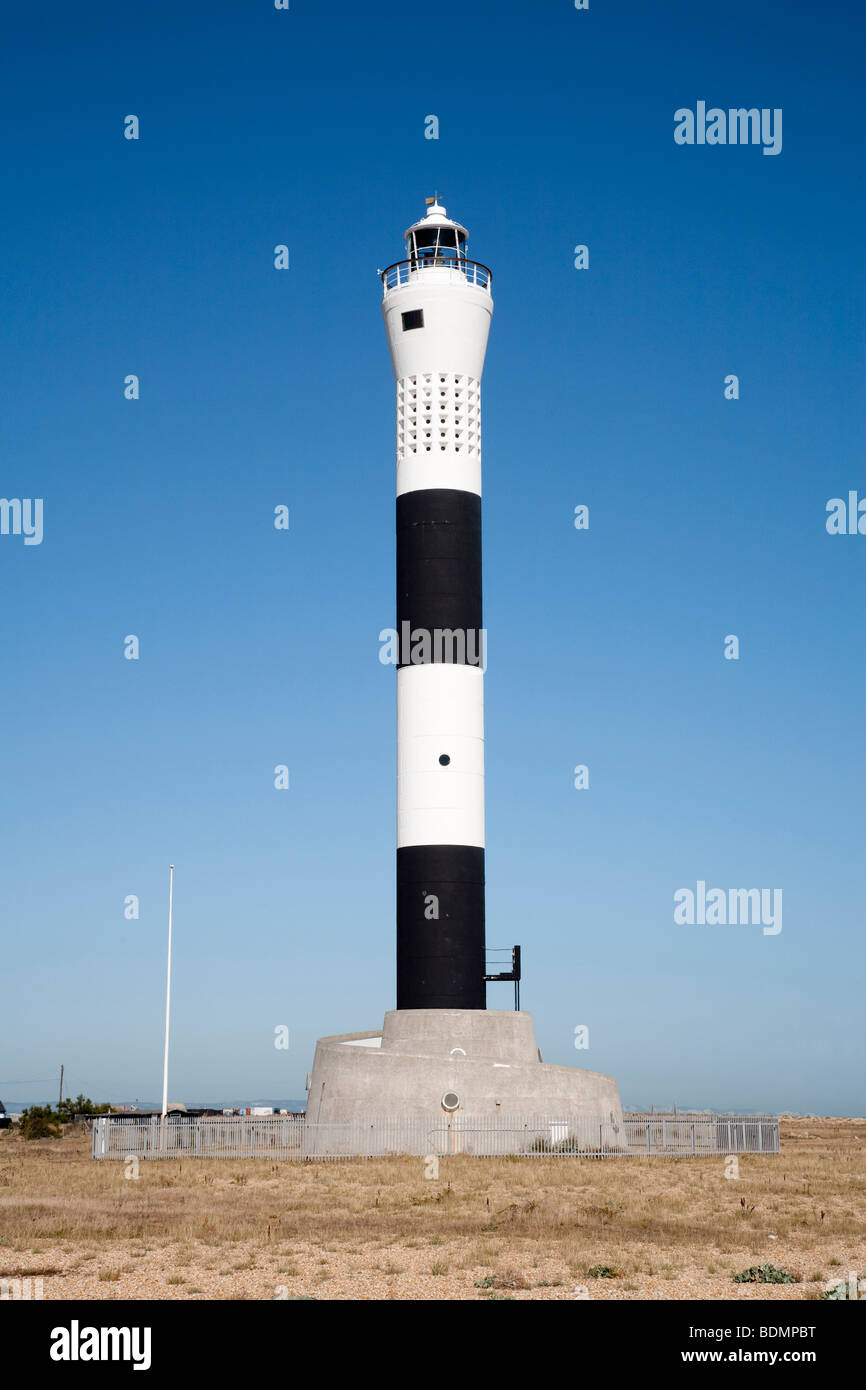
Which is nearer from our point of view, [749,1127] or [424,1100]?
[424,1100]

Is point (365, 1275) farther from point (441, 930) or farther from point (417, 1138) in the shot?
point (441, 930)

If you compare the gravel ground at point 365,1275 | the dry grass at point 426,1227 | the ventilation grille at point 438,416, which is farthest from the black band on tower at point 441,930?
the gravel ground at point 365,1275

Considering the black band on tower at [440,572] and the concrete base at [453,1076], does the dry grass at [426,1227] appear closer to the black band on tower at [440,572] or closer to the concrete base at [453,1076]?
the concrete base at [453,1076]

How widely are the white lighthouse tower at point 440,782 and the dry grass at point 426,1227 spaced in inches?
142

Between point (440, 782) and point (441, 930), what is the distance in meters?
4.93

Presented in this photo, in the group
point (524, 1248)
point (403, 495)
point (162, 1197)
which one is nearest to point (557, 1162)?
point (162, 1197)

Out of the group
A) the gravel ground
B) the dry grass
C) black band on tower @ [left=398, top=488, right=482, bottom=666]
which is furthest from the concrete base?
the gravel ground

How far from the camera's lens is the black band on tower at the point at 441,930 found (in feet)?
152

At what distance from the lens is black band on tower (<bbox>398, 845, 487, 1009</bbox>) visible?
46.4 m

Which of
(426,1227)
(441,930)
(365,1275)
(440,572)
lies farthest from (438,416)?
(365,1275)

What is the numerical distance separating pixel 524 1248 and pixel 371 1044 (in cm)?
2538

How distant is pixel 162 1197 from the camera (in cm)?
3241
